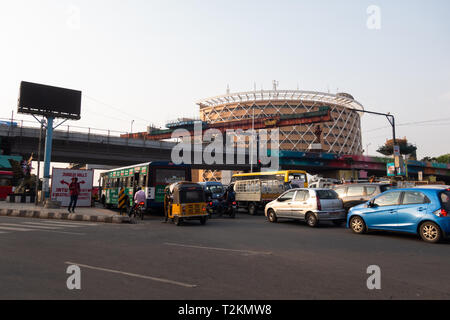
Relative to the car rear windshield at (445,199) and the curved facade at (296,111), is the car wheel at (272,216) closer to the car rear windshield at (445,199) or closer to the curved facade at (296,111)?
the car rear windshield at (445,199)

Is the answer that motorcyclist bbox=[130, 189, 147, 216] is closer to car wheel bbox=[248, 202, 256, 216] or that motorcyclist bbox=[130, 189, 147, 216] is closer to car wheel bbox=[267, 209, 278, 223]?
car wheel bbox=[267, 209, 278, 223]

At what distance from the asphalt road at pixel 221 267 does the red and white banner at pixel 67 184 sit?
13143mm

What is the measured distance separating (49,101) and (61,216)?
60.0ft

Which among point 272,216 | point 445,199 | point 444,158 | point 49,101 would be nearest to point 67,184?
point 49,101

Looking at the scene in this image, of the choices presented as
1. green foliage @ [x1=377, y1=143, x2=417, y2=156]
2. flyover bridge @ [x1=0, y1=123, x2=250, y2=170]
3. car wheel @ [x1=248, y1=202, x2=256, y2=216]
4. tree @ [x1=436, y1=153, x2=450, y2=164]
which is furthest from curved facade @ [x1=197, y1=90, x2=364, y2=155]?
car wheel @ [x1=248, y1=202, x2=256, y2=216]

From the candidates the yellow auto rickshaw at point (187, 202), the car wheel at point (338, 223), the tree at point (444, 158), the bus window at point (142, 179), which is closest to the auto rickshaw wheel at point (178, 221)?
the yellow auto rickshaw at point (187, 202)

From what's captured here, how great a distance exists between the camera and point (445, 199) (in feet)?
31.2

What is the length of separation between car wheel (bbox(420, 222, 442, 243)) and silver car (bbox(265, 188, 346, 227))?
14.4 feet

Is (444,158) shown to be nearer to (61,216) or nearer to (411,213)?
(411,213)

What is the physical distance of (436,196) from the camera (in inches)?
375

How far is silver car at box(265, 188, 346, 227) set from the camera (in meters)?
13.9

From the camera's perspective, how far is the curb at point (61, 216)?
15901 mm
